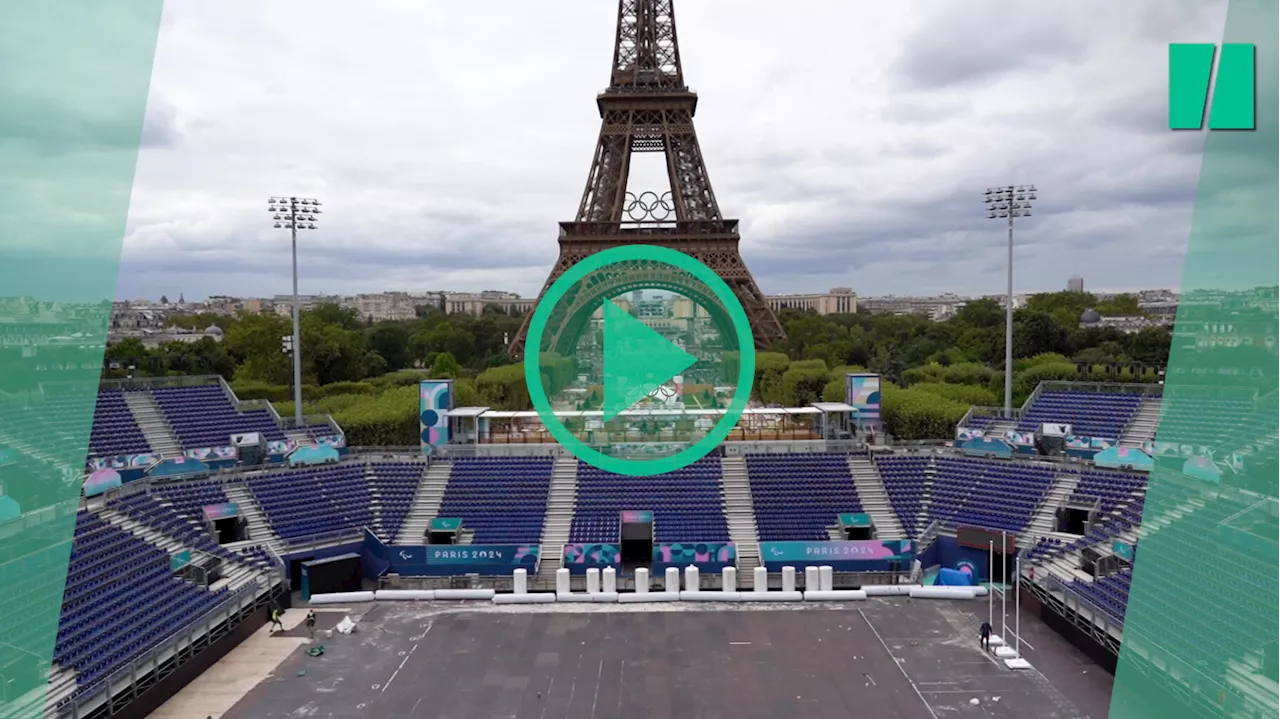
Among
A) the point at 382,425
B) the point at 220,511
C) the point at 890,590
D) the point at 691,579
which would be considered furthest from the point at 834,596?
the point at 382,425

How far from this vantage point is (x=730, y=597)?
78.2ft

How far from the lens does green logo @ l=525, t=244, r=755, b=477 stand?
32.5 meters

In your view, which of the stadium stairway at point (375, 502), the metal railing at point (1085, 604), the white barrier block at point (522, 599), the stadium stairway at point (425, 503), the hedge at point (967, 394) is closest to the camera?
the metal railing at point (1085, 604)

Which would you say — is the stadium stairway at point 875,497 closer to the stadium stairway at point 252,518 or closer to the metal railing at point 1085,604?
the metal railing at point 1085,604

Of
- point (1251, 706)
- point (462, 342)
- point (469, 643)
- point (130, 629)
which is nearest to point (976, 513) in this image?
point (1251, 706)

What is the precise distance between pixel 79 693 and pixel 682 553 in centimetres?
1733

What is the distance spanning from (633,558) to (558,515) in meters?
3.54

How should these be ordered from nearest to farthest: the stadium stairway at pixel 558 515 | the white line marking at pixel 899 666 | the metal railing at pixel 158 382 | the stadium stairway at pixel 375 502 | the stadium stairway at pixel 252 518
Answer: the white line marking at pixel 899 666
the stadium stairway at pixel 252 518
the stadium stairway at pixel 558 515
the stadium stairway at pixel 375 502
the metal railing at pixel 158 382

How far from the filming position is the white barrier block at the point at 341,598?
77.9 ft

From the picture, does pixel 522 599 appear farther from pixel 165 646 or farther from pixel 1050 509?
pixel 1050 509

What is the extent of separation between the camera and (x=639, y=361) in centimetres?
3625

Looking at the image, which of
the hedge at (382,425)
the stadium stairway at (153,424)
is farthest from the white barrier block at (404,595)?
the hedge at (382,425)

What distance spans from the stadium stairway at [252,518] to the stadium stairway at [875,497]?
2211 centimetres

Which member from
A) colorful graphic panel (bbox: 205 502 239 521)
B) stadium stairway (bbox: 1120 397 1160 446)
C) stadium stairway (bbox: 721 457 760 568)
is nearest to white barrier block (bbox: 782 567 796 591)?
stadium stairway (bbox: 721 457 760 568)
